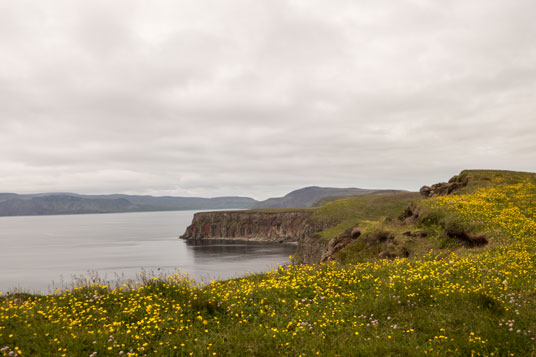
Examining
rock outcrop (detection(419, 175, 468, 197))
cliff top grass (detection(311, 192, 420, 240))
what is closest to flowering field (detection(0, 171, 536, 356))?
rock outcrop (detection(419, 175, 468, 197))

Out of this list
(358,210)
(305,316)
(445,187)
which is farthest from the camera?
(358,210)

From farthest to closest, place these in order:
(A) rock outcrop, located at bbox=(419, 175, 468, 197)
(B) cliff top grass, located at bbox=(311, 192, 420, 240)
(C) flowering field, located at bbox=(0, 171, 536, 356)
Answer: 1. (B) cliff top grass, located at bbox=(311, 192, 420, 240)
2. (A) rock outcrop, located at bbox=(419, 175, 468, 197)
3. (C) flowering field, located at bbox=(0, 171, 536, 356)

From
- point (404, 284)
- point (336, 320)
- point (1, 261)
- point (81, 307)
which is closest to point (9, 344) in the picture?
point (81, 307)

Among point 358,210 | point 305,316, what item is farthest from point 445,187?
point 358,210

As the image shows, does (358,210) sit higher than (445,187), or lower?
lower

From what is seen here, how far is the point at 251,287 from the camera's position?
41.2ft

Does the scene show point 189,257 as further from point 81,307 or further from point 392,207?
point 81,307

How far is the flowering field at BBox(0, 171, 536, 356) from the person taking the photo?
799cm

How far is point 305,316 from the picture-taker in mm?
10188

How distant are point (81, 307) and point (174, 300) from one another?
2.99 metres

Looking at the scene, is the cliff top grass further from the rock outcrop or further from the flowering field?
the flowering field

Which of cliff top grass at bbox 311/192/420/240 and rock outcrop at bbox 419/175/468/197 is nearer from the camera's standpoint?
rock outcrop at bbox 419/175/468/197

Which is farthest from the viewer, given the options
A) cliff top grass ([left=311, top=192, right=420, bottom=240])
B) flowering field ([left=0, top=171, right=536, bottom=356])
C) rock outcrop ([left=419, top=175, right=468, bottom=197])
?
cliff top grass ([left=311, top=192, right=420, bottom=240])

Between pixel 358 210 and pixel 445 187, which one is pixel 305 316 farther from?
pixel 358 210
